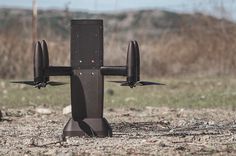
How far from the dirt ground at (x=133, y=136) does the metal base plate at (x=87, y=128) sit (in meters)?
0.09

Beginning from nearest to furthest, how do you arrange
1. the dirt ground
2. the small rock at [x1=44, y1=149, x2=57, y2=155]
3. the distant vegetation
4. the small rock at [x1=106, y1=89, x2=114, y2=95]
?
the small rock at [x1=44, y1=149, x2=57, y2=155]
the dirt ground
the small rock at [x1=106, y1=89, x2=114, y2=95]
the distant vegetation

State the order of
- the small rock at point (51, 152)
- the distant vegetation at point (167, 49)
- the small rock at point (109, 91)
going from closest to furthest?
the small rock at point (51, 152) → the small rock at point (109, 91) → the distant vegetation at point (167, 49)

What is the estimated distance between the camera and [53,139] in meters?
6.84

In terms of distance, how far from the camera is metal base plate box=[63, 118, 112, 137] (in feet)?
22.3

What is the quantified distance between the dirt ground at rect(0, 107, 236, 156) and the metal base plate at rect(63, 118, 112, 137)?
0.28 feet

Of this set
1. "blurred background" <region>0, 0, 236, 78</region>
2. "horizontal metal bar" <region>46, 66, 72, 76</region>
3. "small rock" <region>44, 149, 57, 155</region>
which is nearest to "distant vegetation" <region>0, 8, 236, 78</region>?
"blurred background" <region>0, 0, 236, 78</region>

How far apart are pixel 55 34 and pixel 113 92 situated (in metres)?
7.82

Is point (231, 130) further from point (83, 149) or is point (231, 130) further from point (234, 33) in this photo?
point (234, 33)

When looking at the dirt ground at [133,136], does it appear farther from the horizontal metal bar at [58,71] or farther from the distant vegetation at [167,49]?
the distant vegetation at [167,49]

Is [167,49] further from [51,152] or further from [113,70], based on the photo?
[51,152]

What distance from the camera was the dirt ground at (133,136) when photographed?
6.03 meters

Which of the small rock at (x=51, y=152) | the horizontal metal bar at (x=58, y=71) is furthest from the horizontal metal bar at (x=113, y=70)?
the small rock at (x=51, y=152)

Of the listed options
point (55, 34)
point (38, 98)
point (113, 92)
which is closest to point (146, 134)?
point (38, 98)

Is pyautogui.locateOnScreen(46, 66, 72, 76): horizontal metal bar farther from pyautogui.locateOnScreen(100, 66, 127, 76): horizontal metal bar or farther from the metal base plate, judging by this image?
the metal base plate
